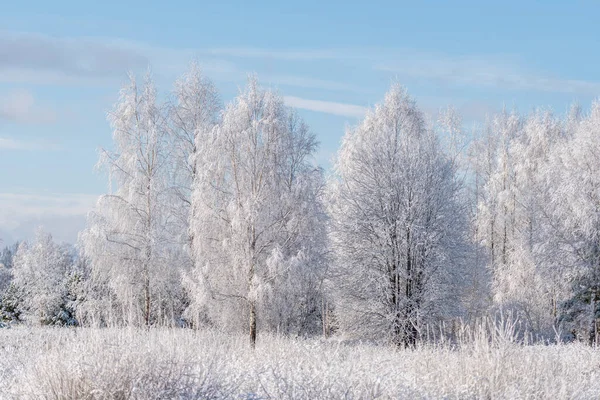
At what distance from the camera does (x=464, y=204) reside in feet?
73.6

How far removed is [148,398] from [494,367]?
170 inches

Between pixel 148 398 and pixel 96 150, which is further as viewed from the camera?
pixel 96 150

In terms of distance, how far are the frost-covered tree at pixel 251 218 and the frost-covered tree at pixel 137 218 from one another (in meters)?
2.79

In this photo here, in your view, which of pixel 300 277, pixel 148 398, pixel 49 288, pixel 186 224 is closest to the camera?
pixel 148 398

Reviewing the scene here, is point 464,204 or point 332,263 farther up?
point 464,204

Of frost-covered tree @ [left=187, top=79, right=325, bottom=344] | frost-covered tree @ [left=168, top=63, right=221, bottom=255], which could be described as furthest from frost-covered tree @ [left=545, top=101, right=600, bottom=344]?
frost-covered tree @ [left=168, top=63, right=221, bottom=255]

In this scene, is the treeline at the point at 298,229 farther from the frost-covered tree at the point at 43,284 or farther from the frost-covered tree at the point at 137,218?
the frost-covered tree at the point at 43,284

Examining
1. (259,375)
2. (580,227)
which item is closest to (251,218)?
(259,375)

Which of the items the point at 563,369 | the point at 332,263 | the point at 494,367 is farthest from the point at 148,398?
the point at 332,263

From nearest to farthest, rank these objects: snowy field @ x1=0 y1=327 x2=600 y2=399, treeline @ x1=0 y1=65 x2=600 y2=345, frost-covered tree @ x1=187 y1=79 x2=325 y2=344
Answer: snowy field @ x1=0 y1=327 x2=600 y2=399
frost-covered tree @ x1=187 y1=79 x2=325 y2=344
treeline @ x1=0 y1=65 x2=600 y2=345

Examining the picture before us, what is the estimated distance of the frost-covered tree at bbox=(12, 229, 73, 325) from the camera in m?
37.8

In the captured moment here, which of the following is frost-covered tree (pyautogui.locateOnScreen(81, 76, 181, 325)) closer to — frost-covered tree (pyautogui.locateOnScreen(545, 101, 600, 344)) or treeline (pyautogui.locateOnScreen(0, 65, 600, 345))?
treeline (pyautogui.locateOnScreen(0, 65, 600, 345))

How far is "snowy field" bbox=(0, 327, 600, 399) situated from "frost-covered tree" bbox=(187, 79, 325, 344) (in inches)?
304

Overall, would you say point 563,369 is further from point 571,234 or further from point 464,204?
point 571,234
